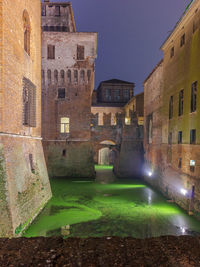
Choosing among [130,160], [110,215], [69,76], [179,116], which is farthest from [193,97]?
[69,76]

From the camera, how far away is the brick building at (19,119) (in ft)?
26.7

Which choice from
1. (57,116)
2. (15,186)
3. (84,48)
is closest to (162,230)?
(15,186)

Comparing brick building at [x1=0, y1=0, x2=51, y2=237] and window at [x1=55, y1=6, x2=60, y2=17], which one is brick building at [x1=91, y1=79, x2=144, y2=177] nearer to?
brick building at [x1=0, y1=0, x2=51, y2=237]

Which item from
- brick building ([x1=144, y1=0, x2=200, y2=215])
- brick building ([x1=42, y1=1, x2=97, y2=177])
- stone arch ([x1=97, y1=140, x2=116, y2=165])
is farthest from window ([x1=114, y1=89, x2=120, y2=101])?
brick building ([x1=144, y1=0, x2=200, y2=215])

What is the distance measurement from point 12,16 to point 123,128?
1806cm

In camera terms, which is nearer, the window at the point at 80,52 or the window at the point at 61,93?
the window at the point at 80,52

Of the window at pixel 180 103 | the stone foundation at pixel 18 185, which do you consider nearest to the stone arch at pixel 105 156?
the window at pixel 180 103

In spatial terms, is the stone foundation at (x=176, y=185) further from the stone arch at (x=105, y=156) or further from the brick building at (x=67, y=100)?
the stone arch at (x=105, y=156)

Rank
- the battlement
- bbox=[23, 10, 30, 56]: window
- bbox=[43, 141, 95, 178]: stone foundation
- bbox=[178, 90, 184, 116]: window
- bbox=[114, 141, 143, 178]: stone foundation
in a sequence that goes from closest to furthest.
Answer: bbox=[23, 10, 30, 56]: window
bbox=[178, 90, 184, 116]: window
bbox=[43, 141, 95, 178]: stone foundation
bbox=[114, 141, 143, 178]: stone foundation
the battlement

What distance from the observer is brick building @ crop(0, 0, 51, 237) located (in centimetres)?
814

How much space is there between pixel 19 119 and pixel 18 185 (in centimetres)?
325

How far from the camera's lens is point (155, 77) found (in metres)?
20.1

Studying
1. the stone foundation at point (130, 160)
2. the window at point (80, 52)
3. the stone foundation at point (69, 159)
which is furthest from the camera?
the stone foundation at point (130, 160)

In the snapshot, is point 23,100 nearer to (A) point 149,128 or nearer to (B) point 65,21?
(A) point 149,128
